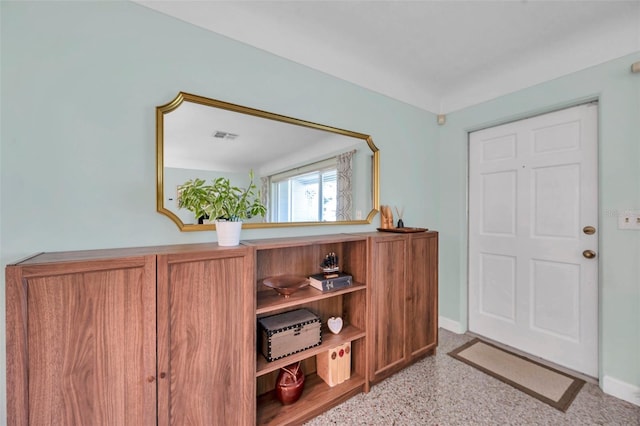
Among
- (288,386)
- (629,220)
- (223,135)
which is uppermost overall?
(223,135)

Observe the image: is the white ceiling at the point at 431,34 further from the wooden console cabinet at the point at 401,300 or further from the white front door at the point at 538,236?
the wooden console cabinet at the point at 401,300

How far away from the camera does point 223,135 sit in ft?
5.10

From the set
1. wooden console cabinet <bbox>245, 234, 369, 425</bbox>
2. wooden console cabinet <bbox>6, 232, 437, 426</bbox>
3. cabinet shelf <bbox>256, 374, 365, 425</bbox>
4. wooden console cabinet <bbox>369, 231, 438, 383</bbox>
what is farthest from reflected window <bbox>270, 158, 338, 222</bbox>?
cabinet shelf <bbox>256, 374, 365, 425</bbox>

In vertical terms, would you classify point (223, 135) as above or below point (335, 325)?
above

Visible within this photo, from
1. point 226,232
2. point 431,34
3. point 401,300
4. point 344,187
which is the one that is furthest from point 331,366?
point 431,34

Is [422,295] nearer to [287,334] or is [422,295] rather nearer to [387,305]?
[387,305]

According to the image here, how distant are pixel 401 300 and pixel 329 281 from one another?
66cm

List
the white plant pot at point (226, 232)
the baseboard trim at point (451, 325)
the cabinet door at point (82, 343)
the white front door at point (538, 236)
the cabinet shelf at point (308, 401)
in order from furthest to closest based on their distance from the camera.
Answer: the baseboard trim at point (451, 325), the white front door at point (538, 236), the cabinet shelf at point (308, 401), the white plant pot at point (226, 232), the cabinet door at point (82, 343)

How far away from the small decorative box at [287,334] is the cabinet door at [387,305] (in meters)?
0.43

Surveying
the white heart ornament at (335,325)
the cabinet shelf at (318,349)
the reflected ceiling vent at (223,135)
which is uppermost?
the reflected ceiling vent at (223,135)

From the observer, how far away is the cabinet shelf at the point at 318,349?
4.65 ft

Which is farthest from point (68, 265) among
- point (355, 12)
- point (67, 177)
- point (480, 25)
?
point (480, 25)

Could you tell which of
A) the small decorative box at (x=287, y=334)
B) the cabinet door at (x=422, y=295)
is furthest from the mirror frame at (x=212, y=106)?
the small decorative box at (x=287, y=334)

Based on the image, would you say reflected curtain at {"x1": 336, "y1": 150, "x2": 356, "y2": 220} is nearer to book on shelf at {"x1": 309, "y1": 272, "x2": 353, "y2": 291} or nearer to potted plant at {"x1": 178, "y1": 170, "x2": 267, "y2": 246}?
book on shelf at {"x1": 309, "y1": 272, "x2": 353, "y2": 291}
